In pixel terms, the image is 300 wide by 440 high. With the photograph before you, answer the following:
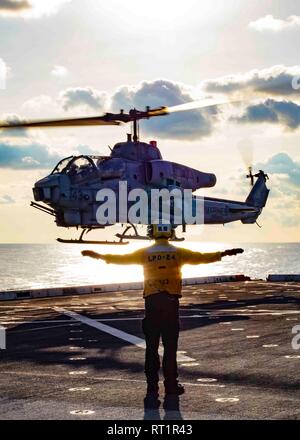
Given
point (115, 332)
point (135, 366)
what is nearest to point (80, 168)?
point (115, 332)

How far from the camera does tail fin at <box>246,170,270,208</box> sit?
138 ft

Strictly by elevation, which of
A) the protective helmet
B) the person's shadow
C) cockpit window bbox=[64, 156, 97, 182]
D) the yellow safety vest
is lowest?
the person's shadow

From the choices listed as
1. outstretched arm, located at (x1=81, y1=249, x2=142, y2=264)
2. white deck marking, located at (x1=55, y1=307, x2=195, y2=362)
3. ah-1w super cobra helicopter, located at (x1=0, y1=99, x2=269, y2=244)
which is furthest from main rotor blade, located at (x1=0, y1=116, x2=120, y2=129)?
outstretched arm, located at (x1=81, y1=249, x2=142, y2=264)

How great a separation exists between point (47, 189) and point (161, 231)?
20762mm

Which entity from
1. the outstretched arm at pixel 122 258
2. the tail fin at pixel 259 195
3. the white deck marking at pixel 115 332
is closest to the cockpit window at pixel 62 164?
the white deck marking at pixel 115 332

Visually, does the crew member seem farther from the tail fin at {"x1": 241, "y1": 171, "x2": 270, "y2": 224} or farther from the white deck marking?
the tail fin at {"x1": 241, "y1": 171, "x2": 270, "y2": 224}

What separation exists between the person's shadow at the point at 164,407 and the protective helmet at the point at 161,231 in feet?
7.56

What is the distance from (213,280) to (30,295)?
14496 millimetres

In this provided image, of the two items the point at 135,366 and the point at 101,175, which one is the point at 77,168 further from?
the point at 135,366

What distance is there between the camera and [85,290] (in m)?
37.7

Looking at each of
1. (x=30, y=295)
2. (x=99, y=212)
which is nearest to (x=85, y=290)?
(x=30, y=295)

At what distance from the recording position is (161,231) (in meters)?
9.69

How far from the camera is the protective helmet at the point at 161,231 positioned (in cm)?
969
